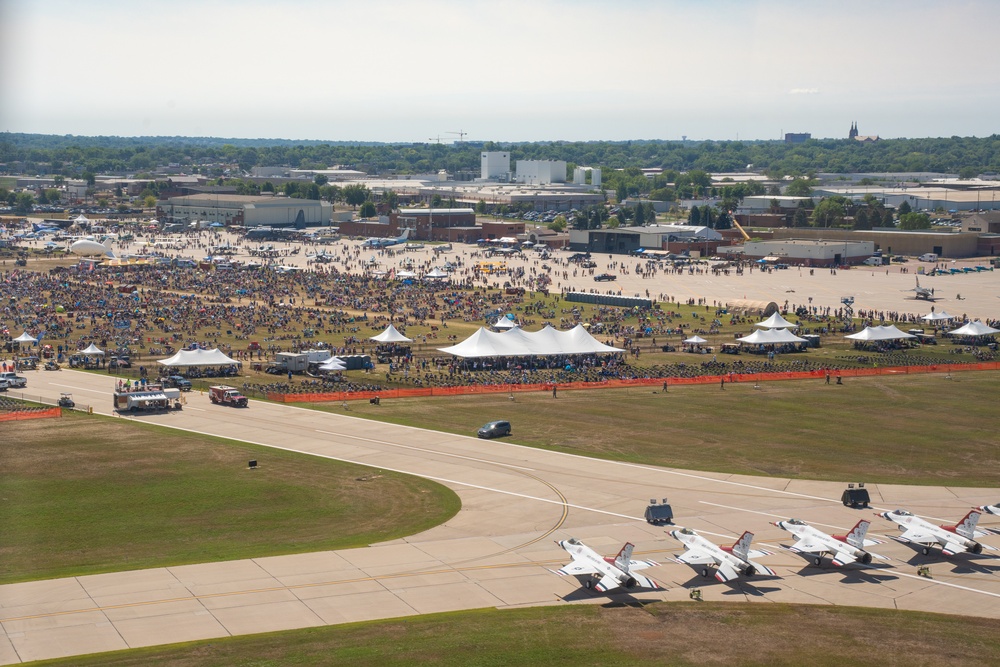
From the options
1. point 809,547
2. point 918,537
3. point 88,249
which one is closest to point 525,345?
point 918,537

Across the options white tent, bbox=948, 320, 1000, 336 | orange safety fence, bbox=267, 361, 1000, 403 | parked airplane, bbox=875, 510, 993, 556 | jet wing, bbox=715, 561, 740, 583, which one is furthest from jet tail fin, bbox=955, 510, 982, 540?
white tent, bbox=948, 320, 1000, 336

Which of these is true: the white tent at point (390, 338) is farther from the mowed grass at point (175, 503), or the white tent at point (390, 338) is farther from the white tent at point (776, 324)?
the white tent at point (776, 324)

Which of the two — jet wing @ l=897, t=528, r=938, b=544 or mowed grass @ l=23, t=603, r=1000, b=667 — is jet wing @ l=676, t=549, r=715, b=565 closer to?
mowed grass @ l=23, t=603, r=1000, b=667

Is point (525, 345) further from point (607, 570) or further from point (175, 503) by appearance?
point (607, 570)

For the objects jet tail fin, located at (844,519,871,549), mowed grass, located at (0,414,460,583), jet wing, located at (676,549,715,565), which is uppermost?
jet tail fin, located at (844,519,871,549)

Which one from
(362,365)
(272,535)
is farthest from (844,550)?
(362,365)
